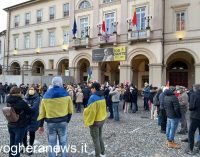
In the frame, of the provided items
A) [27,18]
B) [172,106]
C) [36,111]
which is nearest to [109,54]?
[27,18]

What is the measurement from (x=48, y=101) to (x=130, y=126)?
7.56m

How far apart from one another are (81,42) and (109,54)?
4046mm

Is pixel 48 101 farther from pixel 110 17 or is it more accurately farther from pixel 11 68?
pixel 11 68

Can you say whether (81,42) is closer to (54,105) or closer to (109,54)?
(109,54)

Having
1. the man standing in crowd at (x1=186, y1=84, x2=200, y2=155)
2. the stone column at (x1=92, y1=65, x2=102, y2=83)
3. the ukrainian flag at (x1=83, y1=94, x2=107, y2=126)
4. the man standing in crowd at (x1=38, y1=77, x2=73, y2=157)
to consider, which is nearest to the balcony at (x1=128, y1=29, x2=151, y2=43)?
the stone column at (x1=92, y1=65, x2=102, y2=83)

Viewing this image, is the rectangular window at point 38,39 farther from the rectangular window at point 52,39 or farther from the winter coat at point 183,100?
the winter coat at point 183,100

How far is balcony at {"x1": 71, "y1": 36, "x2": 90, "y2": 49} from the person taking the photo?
32.2m

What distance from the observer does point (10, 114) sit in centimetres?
652

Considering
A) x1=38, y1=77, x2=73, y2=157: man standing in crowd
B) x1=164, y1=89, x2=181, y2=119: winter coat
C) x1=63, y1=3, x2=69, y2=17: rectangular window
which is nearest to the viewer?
x1=38, y1=77, x2=73, y2=157: man standing in crowd

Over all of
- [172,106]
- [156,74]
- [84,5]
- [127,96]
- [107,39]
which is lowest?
[127,96]

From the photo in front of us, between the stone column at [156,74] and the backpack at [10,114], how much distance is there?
868 inches

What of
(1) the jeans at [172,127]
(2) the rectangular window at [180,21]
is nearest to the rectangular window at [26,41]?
(2) the rectangular window at [180,21]

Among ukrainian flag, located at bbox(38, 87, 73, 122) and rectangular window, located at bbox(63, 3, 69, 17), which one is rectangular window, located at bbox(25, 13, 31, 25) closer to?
rectangular window, located at bbox(63, 3, 69, 17)

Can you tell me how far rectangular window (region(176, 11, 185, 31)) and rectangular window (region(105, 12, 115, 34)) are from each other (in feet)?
22.7
